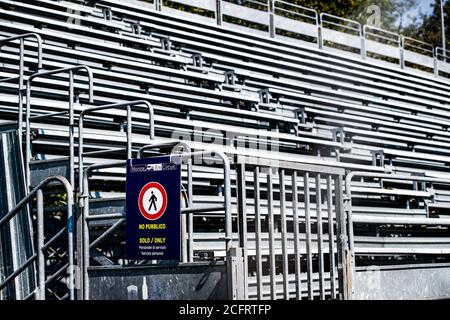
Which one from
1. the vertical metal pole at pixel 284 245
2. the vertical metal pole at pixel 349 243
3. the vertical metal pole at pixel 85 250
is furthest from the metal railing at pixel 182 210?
the vertical metal pole at pixel 349 243

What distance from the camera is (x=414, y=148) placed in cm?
1370

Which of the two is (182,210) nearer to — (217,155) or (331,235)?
(217,155)

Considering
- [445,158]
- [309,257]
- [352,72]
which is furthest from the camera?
[352,72]

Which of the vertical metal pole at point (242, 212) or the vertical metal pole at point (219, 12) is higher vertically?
the vertical metal pole at point (219, 12)

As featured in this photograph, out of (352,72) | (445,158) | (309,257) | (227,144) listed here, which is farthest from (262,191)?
(352,72)

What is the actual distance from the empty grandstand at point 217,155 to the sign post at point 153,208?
12 centimetres

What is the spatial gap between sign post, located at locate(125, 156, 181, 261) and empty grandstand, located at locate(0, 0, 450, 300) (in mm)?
122

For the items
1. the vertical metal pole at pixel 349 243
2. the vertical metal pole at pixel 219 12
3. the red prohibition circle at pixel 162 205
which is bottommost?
the vertical metal pole at pixel 349 243

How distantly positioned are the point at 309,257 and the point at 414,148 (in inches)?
344

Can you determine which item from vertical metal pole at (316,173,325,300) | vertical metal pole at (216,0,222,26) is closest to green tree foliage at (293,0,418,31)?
vertical metal pole at (216,0,222,26)

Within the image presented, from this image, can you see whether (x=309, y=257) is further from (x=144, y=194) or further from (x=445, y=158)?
(x=445, y=158)

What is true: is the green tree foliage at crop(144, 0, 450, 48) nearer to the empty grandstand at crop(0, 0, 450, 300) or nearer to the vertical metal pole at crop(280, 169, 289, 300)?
the empty grandstand at crop(0, 0, 450, 300)

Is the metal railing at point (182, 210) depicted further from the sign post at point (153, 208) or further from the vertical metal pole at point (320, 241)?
the vertical metal pole at point (320, 241)

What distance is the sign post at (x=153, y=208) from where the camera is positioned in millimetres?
4863
